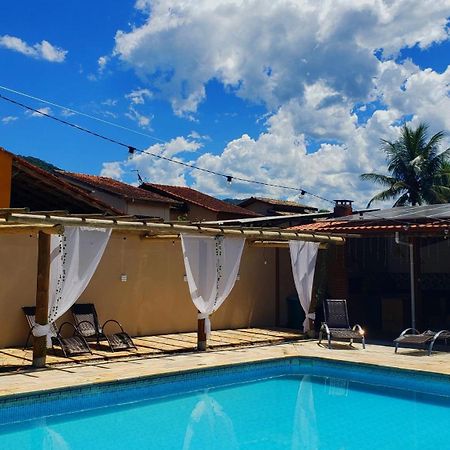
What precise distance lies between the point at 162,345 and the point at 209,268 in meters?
1.83

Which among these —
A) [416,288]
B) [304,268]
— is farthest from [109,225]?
[416,288]

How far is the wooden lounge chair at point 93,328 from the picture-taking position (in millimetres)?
10795

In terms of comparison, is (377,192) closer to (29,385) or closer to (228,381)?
(228,381)

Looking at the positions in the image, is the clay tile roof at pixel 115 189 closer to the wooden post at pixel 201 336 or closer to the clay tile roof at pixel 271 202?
the clay tile roof at pixel 271 202

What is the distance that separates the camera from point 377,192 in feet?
109

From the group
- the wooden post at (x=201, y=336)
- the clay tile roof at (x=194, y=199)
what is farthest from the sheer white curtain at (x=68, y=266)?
the clay tile roof at (x=194, y=199)

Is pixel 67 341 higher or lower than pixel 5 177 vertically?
lower

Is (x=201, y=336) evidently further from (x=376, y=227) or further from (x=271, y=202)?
(x=271, y=202)

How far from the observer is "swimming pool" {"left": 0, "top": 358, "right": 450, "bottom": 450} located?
6.95 m

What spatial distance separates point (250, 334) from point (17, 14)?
336 inches

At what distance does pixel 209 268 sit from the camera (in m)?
11.4

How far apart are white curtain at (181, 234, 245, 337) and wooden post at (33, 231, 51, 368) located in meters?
2.74

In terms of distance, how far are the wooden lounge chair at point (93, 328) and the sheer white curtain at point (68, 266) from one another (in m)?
1.74

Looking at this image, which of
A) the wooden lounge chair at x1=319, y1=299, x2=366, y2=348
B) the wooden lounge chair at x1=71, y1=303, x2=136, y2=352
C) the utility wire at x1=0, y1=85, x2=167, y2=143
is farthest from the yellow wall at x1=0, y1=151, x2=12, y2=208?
the wooden lounge chair at x1=319, y1=299, x2=366, y2=348
